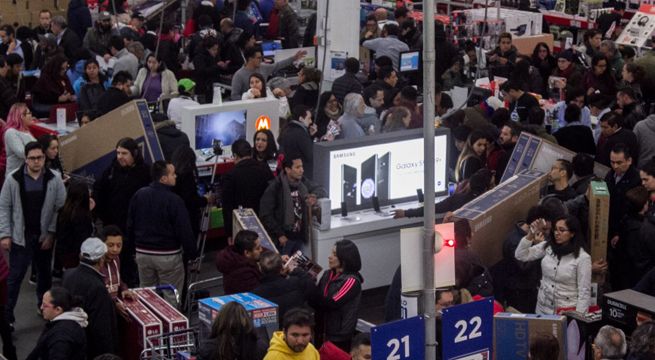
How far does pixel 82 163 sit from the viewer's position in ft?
34.4

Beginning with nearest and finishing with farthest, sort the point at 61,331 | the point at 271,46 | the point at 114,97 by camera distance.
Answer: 1. the point at 61,331
2. the point at 114,97
3. the point at 271,46

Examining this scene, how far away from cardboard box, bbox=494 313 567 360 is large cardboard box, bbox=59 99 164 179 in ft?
13.6

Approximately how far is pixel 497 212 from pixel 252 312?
2718 mm

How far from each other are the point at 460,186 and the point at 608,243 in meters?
1.26

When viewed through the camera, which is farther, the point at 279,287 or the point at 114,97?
the point at 114,97

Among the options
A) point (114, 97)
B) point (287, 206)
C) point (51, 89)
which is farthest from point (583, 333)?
point (51, 89)

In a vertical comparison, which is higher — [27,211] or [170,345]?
[27,211]

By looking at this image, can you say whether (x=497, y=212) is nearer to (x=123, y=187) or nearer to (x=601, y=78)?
(x=123, y=187)

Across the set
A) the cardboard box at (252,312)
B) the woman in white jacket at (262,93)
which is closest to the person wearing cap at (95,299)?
the cardboard box at (252,312)

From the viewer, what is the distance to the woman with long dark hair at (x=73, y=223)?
8438 mm

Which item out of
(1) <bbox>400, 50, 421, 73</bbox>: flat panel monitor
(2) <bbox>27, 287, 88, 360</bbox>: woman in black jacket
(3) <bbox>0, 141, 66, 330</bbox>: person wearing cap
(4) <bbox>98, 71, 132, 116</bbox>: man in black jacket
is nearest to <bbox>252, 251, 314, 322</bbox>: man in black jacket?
(2) <bbox>27, 287, 88, 360</bbox>: woman in black jacket

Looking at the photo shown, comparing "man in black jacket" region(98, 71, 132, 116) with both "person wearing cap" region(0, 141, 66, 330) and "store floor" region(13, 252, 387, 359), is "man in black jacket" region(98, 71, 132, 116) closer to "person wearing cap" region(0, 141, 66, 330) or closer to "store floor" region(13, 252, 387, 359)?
"store floor" region(13, 252, 387, 359)

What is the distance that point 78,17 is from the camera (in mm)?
17250

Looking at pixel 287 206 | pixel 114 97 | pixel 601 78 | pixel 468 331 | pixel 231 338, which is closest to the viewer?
pixel 468 331
